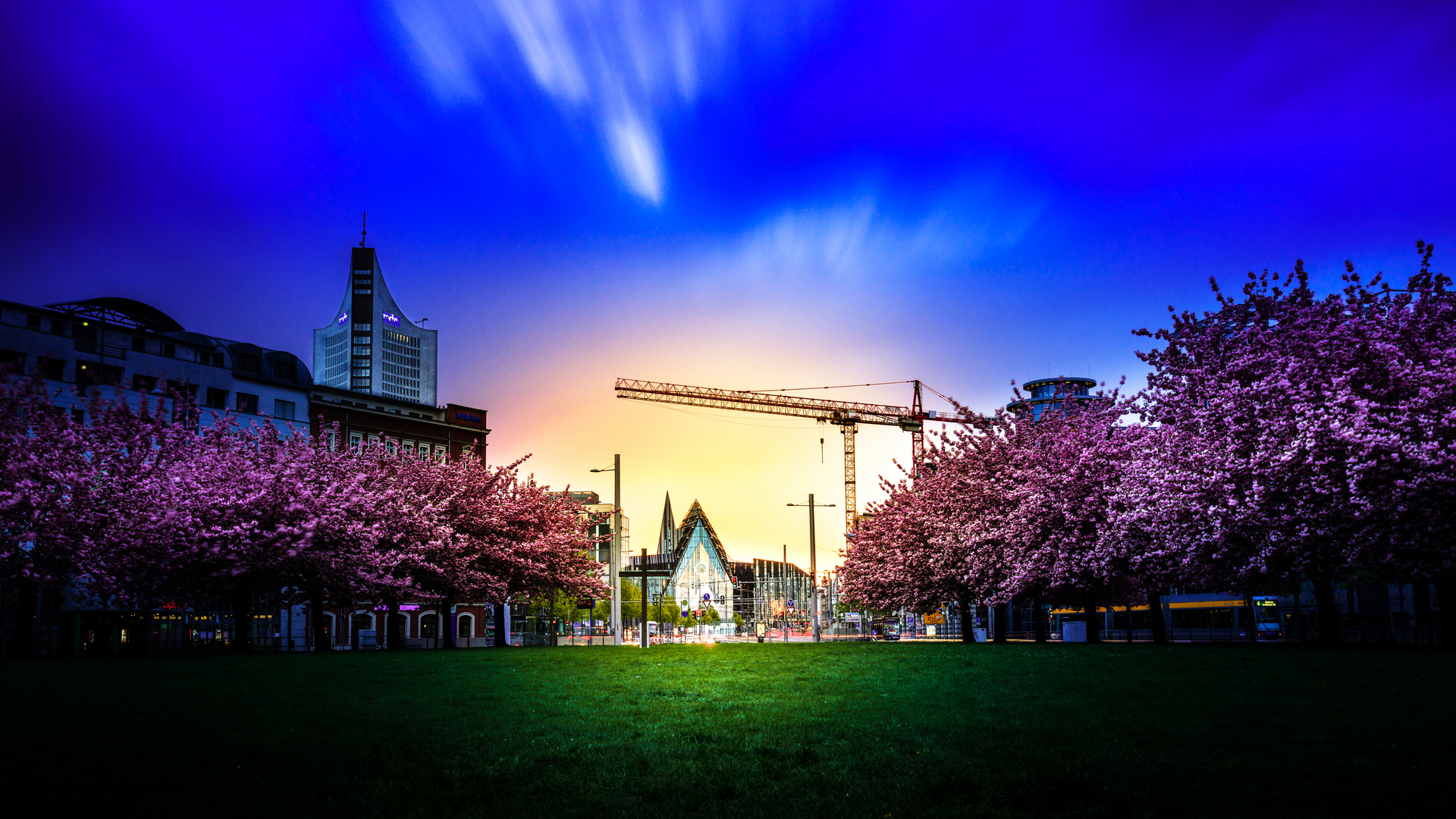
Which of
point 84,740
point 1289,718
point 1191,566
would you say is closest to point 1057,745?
point 1289,718

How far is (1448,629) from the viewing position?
32.0 metres

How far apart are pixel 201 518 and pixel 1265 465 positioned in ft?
137

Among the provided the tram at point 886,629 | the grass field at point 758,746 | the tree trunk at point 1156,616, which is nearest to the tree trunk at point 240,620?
the grass field at point 758,746

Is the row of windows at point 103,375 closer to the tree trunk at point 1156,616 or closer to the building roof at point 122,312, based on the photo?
A: the building roof at point 122,312

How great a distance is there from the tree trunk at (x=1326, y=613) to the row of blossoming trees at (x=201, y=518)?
39952 millimetres

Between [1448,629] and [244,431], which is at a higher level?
[244,431]

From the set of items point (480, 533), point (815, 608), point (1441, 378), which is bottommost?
point (815, 608)

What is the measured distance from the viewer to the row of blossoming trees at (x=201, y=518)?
41.8m

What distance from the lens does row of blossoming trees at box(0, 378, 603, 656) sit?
41812 mm

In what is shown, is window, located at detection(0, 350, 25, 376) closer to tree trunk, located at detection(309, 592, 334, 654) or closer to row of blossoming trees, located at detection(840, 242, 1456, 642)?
tree trunk, located at detection(309, 592, 334, 654)

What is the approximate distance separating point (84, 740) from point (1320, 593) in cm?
3761

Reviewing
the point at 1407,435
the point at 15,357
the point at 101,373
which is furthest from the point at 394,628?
the point at 1407,435

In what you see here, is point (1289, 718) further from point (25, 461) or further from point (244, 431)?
point (244, 431)

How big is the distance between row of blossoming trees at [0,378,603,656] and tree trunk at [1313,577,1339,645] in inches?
1573
